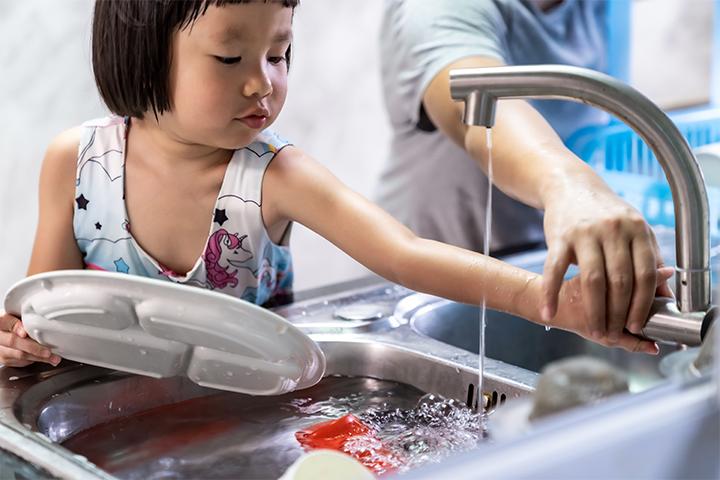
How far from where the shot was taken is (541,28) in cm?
148

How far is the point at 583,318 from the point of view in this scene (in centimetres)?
84

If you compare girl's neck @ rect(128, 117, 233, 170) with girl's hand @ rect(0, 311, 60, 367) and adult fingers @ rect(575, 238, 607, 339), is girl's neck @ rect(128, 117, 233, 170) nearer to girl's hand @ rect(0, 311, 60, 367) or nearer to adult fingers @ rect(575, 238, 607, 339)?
girl's hand @ rect(0, 311, 60, 367)

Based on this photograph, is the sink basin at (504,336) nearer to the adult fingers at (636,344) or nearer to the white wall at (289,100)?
the adult fingers at (636,344)

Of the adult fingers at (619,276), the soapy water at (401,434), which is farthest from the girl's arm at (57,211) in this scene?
the adult fingers at (619,276)

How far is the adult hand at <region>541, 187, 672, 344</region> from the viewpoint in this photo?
2.60ft

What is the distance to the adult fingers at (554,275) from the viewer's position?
2.65 feet

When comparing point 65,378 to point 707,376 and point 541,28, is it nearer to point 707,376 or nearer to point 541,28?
point 707,376

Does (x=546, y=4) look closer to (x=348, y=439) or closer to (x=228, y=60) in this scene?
(x=228, y=60)

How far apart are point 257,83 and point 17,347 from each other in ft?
1.17

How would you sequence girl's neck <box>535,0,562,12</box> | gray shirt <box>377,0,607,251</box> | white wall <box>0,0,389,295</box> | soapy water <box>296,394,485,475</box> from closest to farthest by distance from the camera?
soapy water <box>296,394,485,475</box> → gray shirt <box>377,0,607,251</box> → girl's neck <box>535,0,562,12</box> → white wall <box>0,0,389,295</box>

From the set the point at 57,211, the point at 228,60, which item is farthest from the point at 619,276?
the point at 57,211

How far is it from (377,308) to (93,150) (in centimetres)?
39

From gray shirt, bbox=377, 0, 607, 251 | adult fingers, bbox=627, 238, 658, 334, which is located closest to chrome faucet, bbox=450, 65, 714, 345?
adult fingers, bbox=627, 238, 658, 334

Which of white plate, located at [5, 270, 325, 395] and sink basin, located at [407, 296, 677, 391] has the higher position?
white plate, located at [5, 270, 325, 395]
